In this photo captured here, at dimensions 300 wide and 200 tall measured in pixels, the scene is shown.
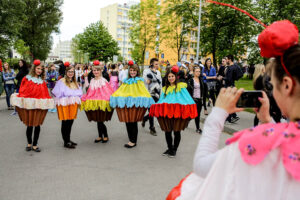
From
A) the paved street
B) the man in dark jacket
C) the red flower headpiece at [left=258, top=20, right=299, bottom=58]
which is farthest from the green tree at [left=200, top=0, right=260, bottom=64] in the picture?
the red flower headpiece at [left=258, top=20, right=299, bottom=58]

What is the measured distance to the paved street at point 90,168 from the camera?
371 centimetres

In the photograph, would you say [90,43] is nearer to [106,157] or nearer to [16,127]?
[16,127]

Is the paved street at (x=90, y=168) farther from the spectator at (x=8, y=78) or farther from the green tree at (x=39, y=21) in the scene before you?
the green tree at (x=39, y=21)

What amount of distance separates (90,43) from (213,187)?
167 feet

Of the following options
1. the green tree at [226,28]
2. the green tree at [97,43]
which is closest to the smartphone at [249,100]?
the green tree at [226,28]

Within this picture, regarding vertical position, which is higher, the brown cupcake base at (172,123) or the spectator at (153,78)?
the spectator at (153,78)

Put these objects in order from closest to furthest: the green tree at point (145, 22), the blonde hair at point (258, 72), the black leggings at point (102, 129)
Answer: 1. the blonde hair at point (258, 72)
2. the black leggings at point (102, 129)
3. the green tree at point (145, 22)

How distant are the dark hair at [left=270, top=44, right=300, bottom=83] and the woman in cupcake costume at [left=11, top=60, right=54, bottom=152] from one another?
5.30 m

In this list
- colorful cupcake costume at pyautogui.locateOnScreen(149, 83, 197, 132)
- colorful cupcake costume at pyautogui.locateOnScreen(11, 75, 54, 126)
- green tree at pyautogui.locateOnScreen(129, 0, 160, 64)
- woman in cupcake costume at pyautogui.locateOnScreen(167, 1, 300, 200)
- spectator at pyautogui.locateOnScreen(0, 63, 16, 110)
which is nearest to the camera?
woman in cupcake costume at pyautogui.locateOnScreen(167, 1, 300, 200)

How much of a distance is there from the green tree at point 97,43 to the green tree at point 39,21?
9760mm

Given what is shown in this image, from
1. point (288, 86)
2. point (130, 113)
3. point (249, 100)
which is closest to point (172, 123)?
point (130, 113)

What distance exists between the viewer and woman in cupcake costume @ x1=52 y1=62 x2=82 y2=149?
18.7ft

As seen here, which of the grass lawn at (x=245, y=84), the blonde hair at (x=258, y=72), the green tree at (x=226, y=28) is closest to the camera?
the blonde hair at (x=258, y=72)

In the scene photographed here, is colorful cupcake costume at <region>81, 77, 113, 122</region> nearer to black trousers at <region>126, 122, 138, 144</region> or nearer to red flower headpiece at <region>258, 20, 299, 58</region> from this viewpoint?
black trousers at <region>126, 122, 138, 144</region>
